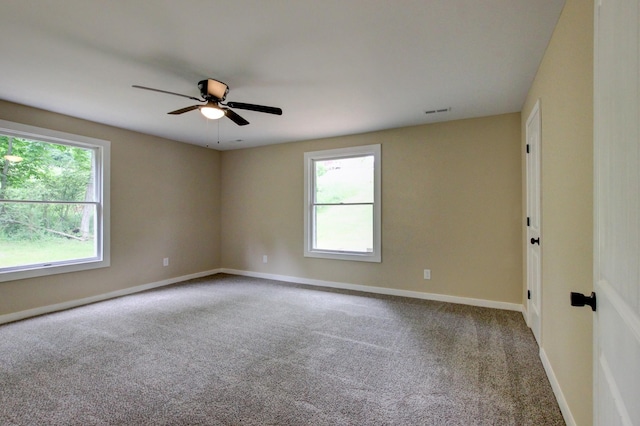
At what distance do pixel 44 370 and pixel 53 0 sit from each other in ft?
8.46

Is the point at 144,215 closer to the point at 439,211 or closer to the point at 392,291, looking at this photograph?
the point at 392,291

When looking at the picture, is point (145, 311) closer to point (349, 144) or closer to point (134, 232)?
point (134, 232)

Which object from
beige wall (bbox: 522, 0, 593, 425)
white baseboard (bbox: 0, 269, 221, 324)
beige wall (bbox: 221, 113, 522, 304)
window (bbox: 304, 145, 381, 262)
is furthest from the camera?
window (bbox: 304, 145, 381, 262)

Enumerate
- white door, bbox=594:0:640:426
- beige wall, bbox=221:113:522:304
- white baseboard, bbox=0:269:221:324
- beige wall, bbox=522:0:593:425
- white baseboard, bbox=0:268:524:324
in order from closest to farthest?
white door, bbox=594:0:640:426 → beige wall, bbox=522:0:593:425 → white baseboard, bbox=0:269:221:324 → white baseboard, bbox=0:268:524:324 → beige wall, bbox=221:113:522:304

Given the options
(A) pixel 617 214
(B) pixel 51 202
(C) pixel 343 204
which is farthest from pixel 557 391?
(B) pixel 51 202

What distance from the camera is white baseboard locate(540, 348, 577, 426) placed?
67.9 inches

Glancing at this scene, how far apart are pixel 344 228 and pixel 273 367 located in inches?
113

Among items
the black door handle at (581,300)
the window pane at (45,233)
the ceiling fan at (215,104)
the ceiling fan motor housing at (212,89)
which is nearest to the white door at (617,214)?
the black door handle at (581,300)

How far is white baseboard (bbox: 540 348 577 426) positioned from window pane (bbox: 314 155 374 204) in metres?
2.87

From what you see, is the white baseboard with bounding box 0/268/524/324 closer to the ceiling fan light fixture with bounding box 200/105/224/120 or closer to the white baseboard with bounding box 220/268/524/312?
the white baseboard with bounding box 220/268/524/312

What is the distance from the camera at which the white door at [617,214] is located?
0.71 metres


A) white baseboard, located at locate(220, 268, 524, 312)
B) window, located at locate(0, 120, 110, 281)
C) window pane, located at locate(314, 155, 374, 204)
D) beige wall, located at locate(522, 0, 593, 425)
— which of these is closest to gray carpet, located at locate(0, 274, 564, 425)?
white baseboard, located at locate(220, 268, 524, 312)

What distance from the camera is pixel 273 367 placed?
242cm

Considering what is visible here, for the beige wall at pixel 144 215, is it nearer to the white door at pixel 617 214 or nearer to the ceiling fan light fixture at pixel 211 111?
the ceiling fan light fixture at pixel 211 111
